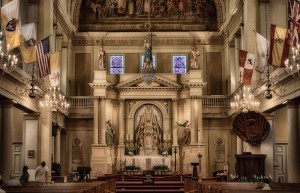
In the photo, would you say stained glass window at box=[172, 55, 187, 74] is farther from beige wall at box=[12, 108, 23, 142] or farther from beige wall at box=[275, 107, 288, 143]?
beige wall at box=[12, 108, 23, 142]

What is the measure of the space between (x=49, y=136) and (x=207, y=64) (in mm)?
18094

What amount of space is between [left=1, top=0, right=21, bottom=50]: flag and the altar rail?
23.5 m

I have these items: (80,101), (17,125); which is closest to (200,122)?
(80,101)

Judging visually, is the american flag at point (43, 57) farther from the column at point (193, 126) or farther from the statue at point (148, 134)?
the column at point (193, 126)

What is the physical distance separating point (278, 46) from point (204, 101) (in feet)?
73.0

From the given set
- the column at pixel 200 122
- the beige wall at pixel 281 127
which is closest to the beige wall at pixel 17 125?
the column at pixel 200 122

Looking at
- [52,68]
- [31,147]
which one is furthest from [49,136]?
[52,68]

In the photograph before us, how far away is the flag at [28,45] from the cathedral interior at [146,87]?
271 inches

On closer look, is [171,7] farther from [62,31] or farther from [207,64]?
[62,31]

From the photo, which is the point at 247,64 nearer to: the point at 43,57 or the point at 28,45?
the point at 43,57

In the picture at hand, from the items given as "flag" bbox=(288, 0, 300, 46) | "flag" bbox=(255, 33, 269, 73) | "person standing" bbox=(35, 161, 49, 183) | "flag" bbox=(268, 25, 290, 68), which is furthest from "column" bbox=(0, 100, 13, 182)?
"flag" bbox=(288, 0, 300, 46)

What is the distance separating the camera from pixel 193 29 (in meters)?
48.6

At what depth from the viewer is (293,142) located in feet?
93.2

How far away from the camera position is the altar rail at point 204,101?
46.1 m
